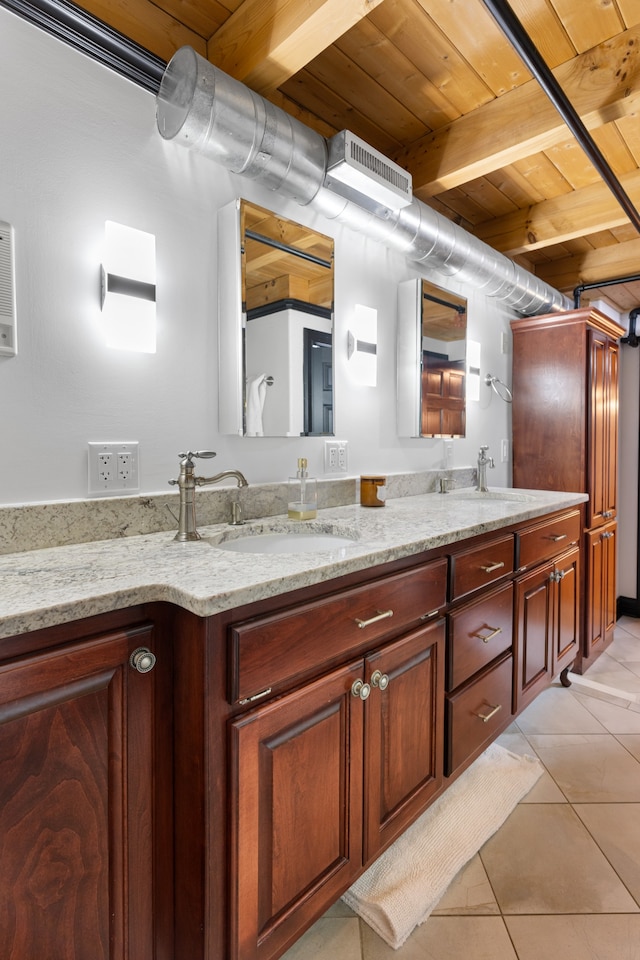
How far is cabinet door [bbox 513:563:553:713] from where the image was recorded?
1.89 metres

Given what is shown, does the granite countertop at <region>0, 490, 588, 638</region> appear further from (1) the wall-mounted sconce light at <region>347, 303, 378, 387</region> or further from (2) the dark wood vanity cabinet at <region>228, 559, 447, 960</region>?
(1) the wall-mounted sconce light at <region>347, 303, 378, 387</region>

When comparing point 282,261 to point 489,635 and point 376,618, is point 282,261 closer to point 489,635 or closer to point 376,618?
point 376,618

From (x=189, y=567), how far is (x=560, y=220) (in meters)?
2.65

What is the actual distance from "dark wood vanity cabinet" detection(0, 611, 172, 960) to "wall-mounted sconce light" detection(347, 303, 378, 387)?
1.45 m

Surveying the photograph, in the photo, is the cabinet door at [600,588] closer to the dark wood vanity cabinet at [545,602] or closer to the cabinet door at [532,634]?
the dark wood vanity cabinet at [545,602]

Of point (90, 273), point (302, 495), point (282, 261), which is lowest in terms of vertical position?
point (302, 495)

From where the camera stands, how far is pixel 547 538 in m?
2.11

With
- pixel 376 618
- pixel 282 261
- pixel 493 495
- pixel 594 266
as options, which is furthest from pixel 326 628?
pixel 594 266

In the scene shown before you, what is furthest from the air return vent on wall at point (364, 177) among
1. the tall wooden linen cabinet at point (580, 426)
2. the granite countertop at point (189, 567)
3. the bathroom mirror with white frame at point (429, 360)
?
Result: the tall wooden linen cabinet at point (580, 426)

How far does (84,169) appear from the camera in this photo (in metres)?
1.28

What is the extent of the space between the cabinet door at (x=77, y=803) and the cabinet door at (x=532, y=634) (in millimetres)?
1427

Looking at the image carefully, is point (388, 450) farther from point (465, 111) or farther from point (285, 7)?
point (285, 7)

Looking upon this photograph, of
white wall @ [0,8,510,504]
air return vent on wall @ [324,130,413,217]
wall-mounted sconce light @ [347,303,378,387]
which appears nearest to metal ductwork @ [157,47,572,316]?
air return vent on wall @ [324,130,413,217]

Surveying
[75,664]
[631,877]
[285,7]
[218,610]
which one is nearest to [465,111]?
[285,7]
